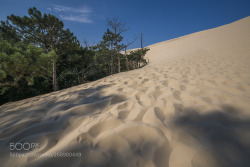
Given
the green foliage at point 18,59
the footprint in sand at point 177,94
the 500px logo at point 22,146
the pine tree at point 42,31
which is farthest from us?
the pine tree at point 42,31

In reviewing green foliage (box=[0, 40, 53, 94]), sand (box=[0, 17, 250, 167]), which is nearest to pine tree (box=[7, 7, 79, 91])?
green foliage (box=[0, 40, 53, 94])

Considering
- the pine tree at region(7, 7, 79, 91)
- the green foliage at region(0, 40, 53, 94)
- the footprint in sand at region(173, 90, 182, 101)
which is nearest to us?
the footprint in sand at region(173, 90, 182, 101)

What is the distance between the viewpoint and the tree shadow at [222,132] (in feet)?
2.08

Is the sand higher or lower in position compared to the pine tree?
lower

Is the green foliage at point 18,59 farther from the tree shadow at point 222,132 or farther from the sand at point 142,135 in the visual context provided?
the tree shadow at point 222,132

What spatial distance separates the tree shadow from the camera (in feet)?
2.08

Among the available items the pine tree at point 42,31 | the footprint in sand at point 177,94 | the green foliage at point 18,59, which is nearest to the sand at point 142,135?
the footprint in sand at point 177,94

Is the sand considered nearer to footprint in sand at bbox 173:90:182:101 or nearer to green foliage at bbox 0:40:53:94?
footprint in sand at bbox 173:90:182:101

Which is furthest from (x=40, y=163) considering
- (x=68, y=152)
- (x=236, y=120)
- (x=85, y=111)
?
(x=236, y=120)

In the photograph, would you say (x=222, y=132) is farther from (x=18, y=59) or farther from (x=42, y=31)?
(x=42, y=31)

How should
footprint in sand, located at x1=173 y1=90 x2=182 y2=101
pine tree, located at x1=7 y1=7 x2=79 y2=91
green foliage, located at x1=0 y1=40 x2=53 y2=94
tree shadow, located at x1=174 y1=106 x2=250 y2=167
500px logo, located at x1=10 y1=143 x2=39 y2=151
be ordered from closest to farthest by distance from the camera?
1. tree shadow, located at x1=174 y1=106 x2=250 y2=167
2. 500px logo, located at x1=10 y1=143 x2=39 y2=151
3. footprint in sand, located at x1=173 y1=90 x2=182 y2=101
4. green foliage, located at x1=0 y1=40 x2=53 y2=94
5. pine tree, located at x1=7 y1=7 x2=79 y2=91

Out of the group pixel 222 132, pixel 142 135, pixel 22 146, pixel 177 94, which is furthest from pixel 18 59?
pixel 222 132

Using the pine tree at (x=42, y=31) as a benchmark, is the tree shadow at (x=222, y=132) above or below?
below

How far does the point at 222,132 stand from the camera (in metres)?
0.81
